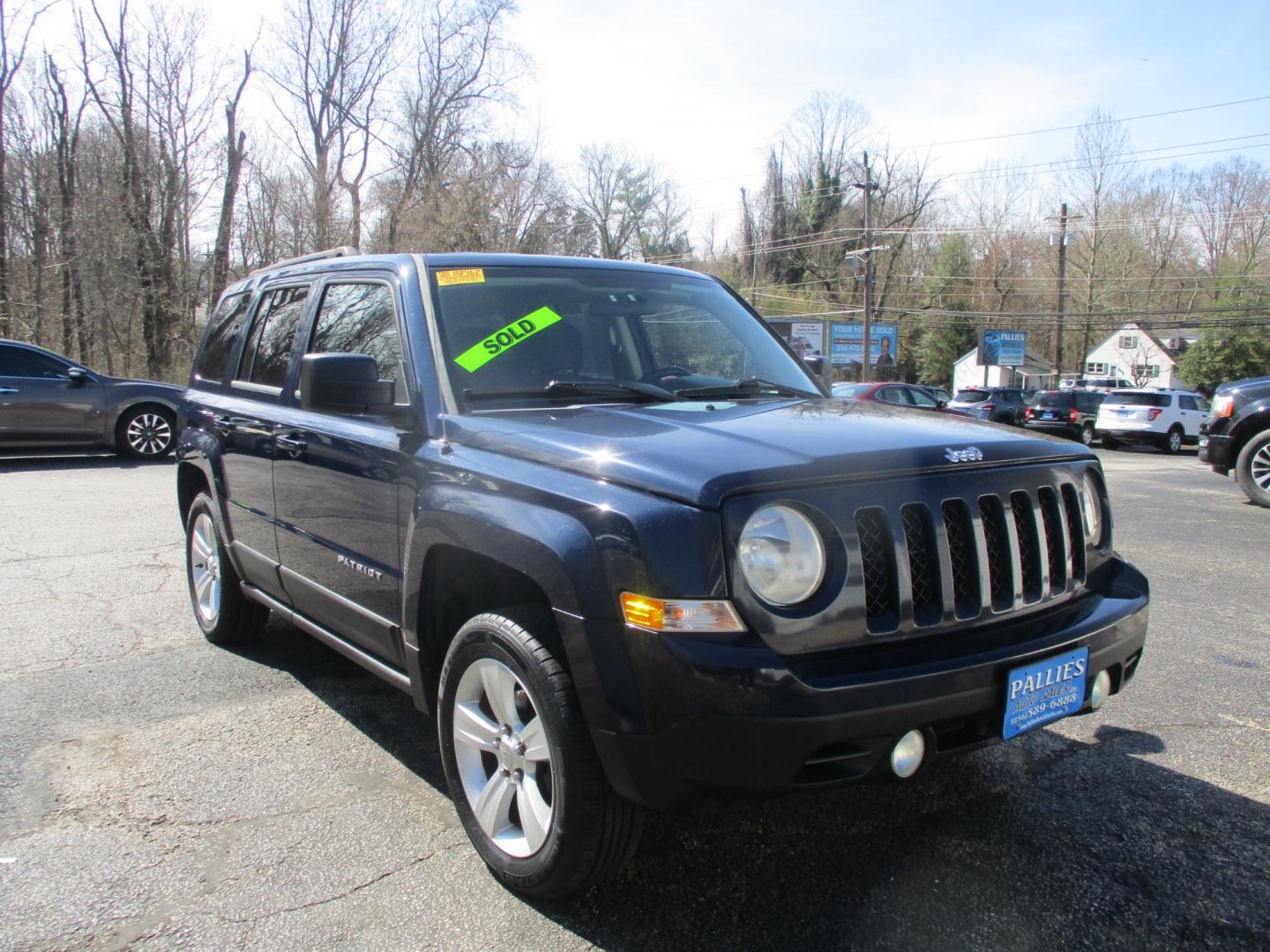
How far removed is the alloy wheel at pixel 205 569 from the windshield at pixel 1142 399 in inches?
973

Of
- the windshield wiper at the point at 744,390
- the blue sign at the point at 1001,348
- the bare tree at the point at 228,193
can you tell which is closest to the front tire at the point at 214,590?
the windshield wiper at the point at 744,390

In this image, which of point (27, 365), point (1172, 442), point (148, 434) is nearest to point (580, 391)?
point (148, 434)

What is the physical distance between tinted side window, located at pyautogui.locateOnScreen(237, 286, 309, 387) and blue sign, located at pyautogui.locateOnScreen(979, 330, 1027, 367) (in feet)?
163

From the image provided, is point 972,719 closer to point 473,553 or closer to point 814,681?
point 814,681

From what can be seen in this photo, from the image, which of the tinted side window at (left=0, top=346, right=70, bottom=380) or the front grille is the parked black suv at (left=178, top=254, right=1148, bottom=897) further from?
the tinted side window at (left=0, top=346, right=70, bottom=380)

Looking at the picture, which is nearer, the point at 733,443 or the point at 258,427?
the point at 733,443

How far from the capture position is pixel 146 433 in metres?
13.1

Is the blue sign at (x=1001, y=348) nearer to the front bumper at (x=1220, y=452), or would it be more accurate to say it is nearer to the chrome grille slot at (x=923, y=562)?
the front bumper at (x=1220, y=452)

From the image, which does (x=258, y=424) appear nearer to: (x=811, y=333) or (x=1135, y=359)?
(x=811, y=333)

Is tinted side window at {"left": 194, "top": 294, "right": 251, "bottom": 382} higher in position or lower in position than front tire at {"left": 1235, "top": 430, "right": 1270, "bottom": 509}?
higher

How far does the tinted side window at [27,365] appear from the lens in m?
12.4

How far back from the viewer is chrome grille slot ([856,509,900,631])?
2.32m

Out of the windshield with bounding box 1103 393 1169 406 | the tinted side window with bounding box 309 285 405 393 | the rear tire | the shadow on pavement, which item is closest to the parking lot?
the shadow on pavement

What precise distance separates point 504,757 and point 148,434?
40.7 ft
